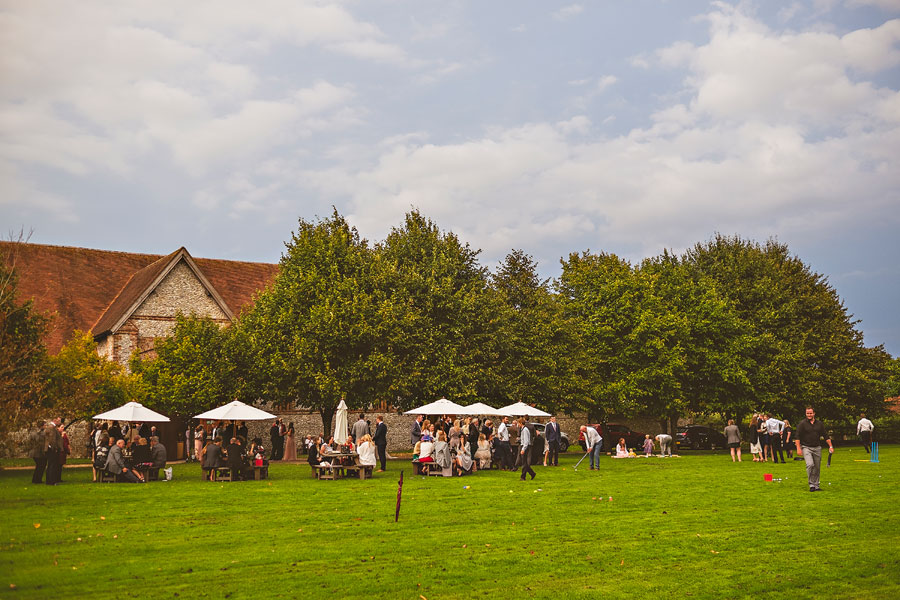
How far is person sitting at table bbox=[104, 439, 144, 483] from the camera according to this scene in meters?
22.1

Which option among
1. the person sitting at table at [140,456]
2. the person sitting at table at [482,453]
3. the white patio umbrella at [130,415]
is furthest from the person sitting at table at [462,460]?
the white patio umbrella at [130,415]

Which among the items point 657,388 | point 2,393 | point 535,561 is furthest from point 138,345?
point 535,561

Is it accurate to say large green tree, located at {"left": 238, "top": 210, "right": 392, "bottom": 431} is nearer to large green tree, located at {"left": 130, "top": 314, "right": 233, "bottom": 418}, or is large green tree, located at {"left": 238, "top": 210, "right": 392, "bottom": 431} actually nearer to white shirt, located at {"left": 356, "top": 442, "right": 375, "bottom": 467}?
large green tree, located at {"left": 130, "top": 314, "right": 233, "bottom": 418}

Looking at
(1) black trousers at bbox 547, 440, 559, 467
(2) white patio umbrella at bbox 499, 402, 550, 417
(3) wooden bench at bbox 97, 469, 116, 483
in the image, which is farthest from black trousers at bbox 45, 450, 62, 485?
(1) black trousers at bbox 547, 440, 559, 467

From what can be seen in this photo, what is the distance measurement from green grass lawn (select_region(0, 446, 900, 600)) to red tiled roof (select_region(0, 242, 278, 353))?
24638 mm

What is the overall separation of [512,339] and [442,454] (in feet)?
52.5

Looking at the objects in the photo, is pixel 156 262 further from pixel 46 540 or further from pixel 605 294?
pixel 46 540

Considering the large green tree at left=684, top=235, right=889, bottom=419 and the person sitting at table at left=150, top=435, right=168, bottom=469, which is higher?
the large green tree at left=684, top=235, right=889, bottom=419

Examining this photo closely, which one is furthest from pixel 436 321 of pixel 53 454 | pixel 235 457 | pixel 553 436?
pixel 53 454

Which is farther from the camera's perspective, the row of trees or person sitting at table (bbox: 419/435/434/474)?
the row of trees

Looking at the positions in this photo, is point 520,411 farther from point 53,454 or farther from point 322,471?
point 53,454

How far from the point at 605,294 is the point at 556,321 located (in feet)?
16.4

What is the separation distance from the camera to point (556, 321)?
4250cm

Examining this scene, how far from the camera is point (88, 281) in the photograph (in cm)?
4528
